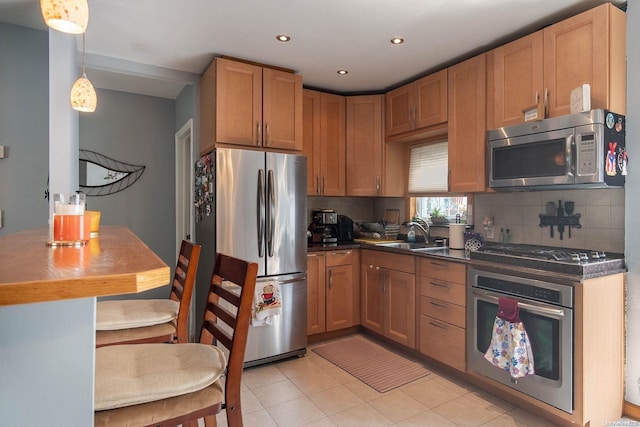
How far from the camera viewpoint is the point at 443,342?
2703mm

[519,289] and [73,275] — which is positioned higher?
[73,275]

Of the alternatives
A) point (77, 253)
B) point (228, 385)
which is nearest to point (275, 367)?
point (228, 385)

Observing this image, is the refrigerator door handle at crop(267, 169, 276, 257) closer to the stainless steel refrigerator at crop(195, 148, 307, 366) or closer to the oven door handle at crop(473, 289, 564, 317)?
the stainless steel refrigerator at crop(195, 148, 307, 366)

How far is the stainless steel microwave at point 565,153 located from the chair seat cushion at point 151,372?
2.19m

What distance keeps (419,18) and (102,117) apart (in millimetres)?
3390

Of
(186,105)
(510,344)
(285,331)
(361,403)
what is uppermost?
(186,105)

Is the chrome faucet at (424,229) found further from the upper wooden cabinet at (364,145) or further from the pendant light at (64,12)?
the pendant light at (64,12)

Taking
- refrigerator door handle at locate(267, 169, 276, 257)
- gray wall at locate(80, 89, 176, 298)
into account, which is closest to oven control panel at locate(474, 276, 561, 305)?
refrigerator door handle at locate(267, 169, 276, 257)

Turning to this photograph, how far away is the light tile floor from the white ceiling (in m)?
2.50

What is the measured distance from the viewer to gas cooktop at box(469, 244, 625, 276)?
6.44 ft

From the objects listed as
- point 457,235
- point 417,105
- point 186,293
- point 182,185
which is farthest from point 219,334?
point 182,185

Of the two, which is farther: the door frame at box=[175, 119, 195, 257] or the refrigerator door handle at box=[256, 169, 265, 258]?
the door frame at box=[175, 119, 195, 257]

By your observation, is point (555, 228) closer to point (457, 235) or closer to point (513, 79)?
point (457, 235)

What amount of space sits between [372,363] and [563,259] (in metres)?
1.62
